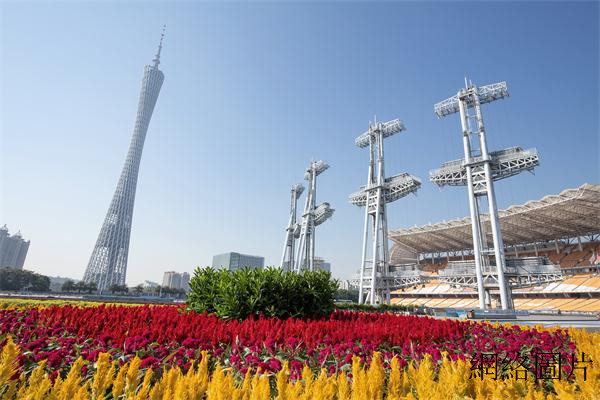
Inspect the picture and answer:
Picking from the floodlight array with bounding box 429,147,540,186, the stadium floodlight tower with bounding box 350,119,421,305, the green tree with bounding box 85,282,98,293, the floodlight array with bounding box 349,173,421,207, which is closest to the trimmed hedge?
the stadium floodlight tower with bounding box 350,119,421,305

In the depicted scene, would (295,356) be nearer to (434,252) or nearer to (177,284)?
(434,252)

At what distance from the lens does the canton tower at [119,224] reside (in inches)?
3580

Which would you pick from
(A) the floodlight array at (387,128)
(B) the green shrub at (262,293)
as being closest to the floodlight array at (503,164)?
(A) the floodlight array at (387,128)

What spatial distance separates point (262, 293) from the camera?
34.4ft

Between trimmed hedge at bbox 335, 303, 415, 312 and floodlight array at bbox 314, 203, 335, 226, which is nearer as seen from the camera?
trimmed hedge at bbox 335, 303, 415, 312

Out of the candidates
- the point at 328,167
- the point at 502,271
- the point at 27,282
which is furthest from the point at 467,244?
the point at 27,282

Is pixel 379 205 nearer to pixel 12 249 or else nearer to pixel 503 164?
pixel 503 164

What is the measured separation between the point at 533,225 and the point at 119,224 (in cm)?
9742

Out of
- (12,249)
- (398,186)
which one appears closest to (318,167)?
(398,186)

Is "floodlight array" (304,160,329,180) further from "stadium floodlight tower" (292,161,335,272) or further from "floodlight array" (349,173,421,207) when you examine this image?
"floodlight array" (349,173,421,207)

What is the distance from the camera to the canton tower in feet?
298

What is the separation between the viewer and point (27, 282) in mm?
75750

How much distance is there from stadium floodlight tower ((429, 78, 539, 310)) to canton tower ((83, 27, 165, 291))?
82.7 metres

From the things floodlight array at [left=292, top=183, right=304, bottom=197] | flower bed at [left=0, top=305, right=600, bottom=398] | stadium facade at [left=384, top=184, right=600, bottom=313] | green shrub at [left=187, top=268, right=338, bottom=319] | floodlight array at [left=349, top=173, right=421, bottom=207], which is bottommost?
flower bed at [left=0, top=305, right=600, bottom=398]
